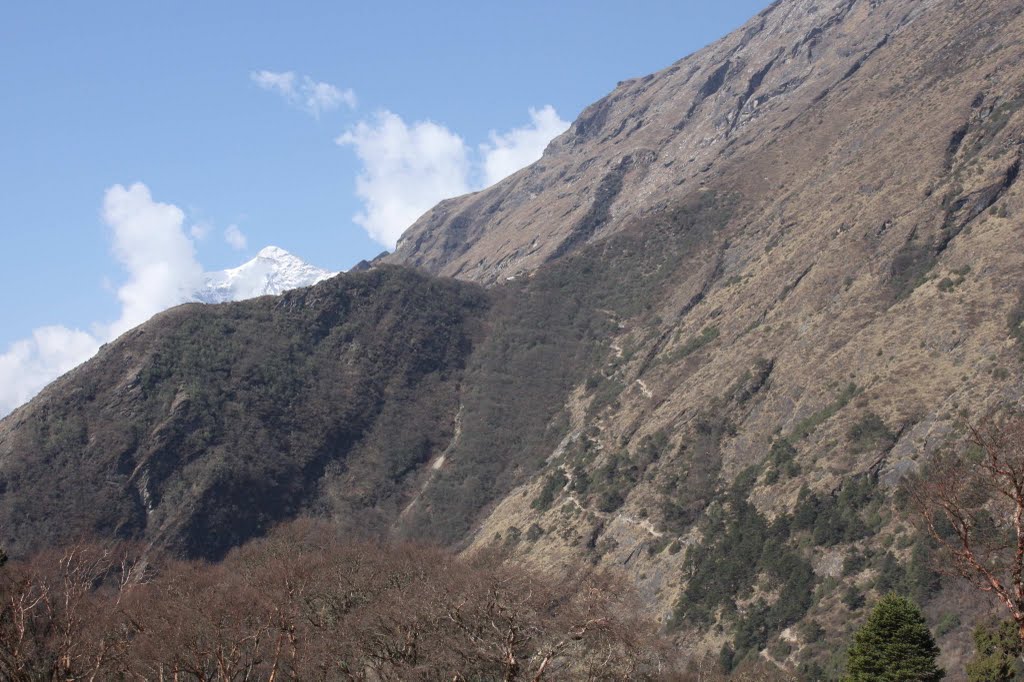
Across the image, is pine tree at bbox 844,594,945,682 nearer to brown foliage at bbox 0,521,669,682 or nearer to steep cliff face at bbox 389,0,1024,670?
brown foliage at bbox 0,521,669,682

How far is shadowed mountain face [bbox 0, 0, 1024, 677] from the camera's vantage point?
65.0 m

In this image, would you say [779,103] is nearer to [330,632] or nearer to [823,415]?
[823,415]

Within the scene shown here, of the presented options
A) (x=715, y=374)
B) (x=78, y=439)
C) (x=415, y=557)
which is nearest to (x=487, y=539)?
(x=715, y=374)

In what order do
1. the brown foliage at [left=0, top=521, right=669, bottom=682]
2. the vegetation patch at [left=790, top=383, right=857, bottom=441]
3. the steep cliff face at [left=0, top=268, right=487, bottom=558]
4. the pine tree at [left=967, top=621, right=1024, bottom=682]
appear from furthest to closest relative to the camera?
the steep cliff face at [left=0, top=268, right=487, bottom=558], the vegetation patch at [left=790, top=383, right=857, bottom=441], the brown foliage at [left=0, top=521, right=669, bottom=682], the pine tree at [left=967, top=621, right=1024, bottom=682]

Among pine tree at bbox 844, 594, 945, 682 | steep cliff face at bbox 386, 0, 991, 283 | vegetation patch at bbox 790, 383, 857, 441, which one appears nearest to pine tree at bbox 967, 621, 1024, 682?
pine tree at bbox 844, 594, 945, 682

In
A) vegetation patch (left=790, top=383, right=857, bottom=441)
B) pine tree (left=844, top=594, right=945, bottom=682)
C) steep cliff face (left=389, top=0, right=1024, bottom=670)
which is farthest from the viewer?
vegetation patch (left=790, top=383, right=857, bottom=441)

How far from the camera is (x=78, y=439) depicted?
108 metres

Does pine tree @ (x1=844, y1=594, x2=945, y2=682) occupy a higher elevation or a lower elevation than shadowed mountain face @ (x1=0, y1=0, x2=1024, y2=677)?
lower

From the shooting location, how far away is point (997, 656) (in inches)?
1265

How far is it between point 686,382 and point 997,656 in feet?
208

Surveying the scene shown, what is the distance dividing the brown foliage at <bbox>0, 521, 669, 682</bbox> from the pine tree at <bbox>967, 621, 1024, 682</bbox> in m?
12.6

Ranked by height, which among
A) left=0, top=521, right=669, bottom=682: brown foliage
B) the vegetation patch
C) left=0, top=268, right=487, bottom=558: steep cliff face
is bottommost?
the vegetation patch

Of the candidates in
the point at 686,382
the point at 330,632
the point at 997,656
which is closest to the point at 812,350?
the point at 686,382

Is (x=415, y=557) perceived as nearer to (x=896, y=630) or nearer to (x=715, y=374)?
(x=896, y=630)
